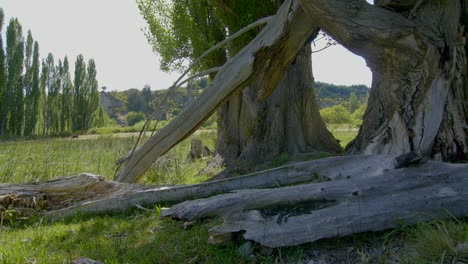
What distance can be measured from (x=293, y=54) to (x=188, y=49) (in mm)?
5744

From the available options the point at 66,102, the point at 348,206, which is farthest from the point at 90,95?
the point at 348,206

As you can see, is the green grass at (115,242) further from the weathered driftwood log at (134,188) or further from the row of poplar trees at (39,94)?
the row of poplar trees at (39,94)

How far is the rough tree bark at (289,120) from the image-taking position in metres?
7.68

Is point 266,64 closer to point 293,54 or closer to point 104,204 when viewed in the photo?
point 293,54

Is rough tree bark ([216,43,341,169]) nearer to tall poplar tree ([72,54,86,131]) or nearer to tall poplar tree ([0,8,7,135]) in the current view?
tall poplar tree ([0,8,7,135])

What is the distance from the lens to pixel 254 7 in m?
7.82

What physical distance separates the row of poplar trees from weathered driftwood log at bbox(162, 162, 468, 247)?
34711mm

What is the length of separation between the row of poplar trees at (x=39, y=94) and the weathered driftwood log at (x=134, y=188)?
31686 mm

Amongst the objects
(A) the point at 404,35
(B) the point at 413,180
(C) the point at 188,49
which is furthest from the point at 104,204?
(C) the point at 188,49

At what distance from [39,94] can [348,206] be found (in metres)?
47.5

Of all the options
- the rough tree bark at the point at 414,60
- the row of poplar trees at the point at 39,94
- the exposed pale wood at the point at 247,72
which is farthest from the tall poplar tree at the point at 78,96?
the rough tree bark at the point at 414,60

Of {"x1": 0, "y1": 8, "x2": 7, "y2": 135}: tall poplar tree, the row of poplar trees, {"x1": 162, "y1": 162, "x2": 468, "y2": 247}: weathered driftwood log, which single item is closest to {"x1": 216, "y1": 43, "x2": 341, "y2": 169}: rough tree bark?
{"x1": 162, "y1": 162, "x2": 468, "y2": 247}: weathered driftwood log

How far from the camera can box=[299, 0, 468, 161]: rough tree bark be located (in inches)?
163

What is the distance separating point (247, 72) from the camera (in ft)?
16.4
